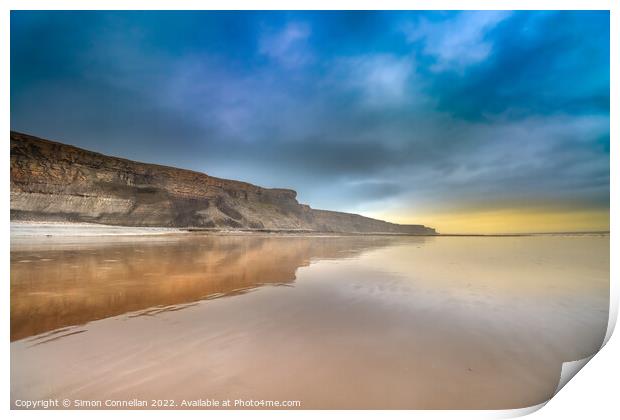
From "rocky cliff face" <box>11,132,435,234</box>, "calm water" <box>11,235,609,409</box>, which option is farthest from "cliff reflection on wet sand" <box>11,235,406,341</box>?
"rocky cliff face" <box>11,132,435,234</box>

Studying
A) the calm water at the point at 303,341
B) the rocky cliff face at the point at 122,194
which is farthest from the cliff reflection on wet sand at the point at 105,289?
the rocky cliff face at the point at 122,194

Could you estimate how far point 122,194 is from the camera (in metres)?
42.3

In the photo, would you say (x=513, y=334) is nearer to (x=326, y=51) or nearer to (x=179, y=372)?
(x=179, y=372)

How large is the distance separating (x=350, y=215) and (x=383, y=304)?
9993 centimetres

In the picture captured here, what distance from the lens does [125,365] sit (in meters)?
1.90

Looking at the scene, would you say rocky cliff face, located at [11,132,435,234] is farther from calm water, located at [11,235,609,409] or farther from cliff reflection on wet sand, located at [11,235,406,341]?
calm water, located at [11,235,609,409]

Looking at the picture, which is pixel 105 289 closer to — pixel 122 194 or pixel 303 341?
pixel 303 341

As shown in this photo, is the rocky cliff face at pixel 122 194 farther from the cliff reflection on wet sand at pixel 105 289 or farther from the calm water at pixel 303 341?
the calm water at pixel 303 341

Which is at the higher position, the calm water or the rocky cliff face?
the rocky cliff face

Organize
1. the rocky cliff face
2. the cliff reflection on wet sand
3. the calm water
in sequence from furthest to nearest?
the rocky cliff face < the cliff reflection on wet sand < the calm water

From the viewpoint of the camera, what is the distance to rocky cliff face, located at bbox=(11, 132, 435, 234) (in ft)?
100

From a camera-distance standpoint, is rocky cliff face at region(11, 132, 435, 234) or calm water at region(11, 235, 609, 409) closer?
calm water at region(11, 235, 609, 409)

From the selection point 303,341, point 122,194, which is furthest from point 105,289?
point 122,194

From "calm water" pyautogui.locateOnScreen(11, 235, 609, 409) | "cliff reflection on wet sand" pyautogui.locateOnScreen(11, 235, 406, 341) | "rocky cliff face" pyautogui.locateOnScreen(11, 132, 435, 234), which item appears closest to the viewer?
"calm water" pyautogui.locateOnScreen(11, 235, 609, 409)
